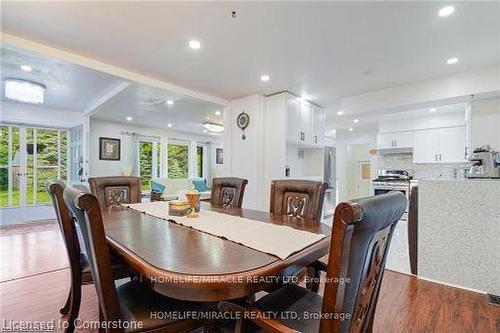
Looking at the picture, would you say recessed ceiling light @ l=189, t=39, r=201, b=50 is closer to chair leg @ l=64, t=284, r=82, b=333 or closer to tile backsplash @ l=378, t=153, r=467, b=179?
chair leg @ l=64, t=284, r=82, b=333

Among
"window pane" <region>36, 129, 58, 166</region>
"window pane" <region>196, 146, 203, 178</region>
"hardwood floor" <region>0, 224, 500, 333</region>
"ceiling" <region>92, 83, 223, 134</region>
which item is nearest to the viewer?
"hardwood floor" <region>0, 224, 500, 333</region>

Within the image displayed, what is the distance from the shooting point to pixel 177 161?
798 centimetres

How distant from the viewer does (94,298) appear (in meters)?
2.10

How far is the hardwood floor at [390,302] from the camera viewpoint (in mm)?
1782

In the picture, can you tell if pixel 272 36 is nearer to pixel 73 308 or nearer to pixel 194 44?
pixel 194 44

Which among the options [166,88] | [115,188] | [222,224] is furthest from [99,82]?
[222,224]

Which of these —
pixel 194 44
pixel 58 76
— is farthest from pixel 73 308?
pixel 58 76

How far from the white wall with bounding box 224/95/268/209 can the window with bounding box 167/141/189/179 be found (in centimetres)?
384

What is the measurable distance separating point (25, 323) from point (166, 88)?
3.06 meters

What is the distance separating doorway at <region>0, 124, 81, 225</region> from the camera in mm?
4930

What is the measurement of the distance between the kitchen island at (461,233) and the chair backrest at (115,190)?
2.97 metres

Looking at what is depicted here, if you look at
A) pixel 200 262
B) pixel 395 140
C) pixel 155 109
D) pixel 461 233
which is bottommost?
pixel 461 233

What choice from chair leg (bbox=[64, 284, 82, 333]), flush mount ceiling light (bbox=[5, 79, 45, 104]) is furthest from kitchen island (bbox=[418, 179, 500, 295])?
flush mount ceiling light (bbox=[5, 79, 45, 104])

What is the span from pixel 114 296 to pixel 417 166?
20.9 feet
